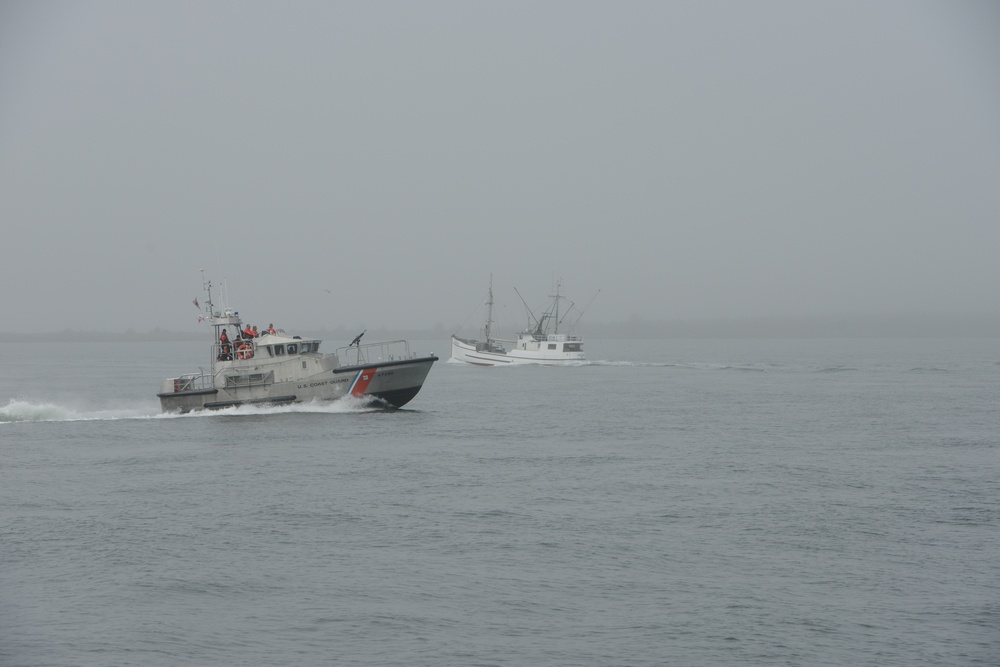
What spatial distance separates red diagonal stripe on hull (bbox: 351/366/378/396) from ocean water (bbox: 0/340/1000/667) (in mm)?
2402

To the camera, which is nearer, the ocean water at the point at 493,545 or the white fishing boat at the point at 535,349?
the ocean water at the point at 493,545

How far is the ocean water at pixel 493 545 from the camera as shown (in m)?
17.1

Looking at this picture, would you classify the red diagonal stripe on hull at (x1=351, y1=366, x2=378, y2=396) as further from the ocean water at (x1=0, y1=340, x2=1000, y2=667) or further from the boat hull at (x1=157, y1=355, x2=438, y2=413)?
the ocean water at (x1=0, y1=340, x2=1000, y2=667)

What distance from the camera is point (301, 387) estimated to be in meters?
47.8

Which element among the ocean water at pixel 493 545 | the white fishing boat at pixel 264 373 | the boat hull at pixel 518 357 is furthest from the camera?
the boat hull at pixel 518 357

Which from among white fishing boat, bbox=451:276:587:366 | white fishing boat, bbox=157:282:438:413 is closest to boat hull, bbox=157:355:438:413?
white fishing boat, bbox=157:282:438:413

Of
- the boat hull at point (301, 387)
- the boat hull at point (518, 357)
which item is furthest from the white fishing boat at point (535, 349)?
the boat hull at point (301, 387)

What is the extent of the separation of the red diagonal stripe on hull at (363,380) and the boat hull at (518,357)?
6428 cm

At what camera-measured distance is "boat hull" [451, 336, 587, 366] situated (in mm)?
112188

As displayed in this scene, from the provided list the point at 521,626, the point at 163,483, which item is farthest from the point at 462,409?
the point at 521,626

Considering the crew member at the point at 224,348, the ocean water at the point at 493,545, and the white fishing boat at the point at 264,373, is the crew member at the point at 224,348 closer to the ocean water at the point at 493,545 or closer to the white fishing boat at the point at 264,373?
the white fishing boat at the point at 264,373

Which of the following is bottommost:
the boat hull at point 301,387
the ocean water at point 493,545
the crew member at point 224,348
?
the ocean water at point 493,545

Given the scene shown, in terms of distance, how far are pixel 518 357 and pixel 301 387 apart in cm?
6768

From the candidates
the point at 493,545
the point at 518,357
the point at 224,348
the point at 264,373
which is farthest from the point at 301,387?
the point at 518,357
